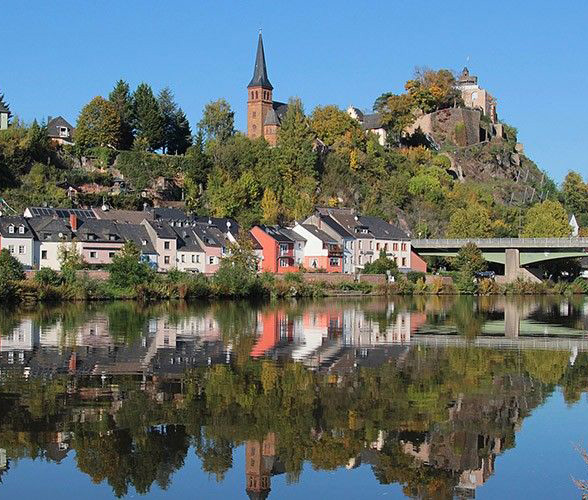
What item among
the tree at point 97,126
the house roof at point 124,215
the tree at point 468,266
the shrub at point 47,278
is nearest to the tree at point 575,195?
the tree at point 468,266

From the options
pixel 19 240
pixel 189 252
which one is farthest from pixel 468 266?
pixel 19 240

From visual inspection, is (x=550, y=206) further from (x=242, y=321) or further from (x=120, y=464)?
(x=120, y=464)

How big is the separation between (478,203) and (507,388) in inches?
3371

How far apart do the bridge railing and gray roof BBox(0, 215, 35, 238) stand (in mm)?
38033

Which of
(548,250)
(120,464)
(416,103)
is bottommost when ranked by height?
(120,464)

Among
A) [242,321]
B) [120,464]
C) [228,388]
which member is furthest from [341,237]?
[120,464]

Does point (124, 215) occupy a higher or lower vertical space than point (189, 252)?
higher

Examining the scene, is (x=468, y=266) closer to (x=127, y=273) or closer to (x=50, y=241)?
(x=127, y=273)

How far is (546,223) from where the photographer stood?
106 meters

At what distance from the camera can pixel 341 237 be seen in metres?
87.5

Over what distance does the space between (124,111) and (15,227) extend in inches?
1304

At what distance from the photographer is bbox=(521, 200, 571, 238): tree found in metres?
105

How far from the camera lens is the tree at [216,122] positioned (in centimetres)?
10644

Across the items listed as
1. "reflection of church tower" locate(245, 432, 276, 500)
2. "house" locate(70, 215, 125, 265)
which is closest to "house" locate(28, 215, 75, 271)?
"house" locate(70, 215, 125, 265)
